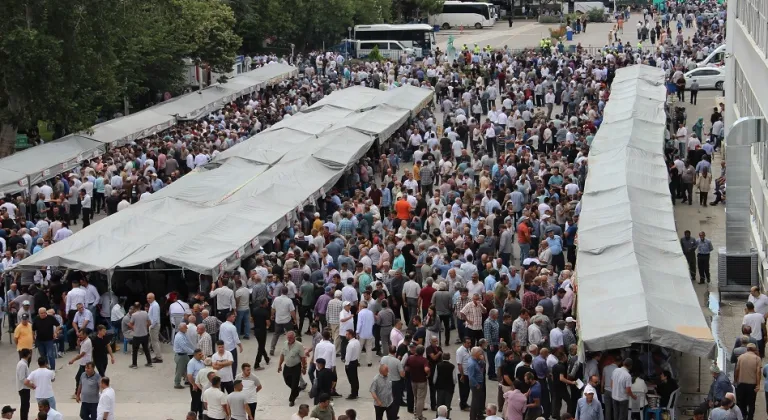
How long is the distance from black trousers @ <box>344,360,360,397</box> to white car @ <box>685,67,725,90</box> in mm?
33634

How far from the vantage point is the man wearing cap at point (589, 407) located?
16.8 metres

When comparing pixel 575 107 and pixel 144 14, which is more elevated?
pixel 144 14

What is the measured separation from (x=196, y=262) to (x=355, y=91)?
22.5 metres

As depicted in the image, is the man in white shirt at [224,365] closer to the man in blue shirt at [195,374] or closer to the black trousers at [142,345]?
the man in blue shirt at [195,374]

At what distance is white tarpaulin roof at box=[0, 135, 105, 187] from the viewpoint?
104 ft

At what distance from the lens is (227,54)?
2015 inches

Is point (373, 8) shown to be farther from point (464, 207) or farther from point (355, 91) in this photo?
point (464, 207)

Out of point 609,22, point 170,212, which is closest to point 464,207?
point 170,212

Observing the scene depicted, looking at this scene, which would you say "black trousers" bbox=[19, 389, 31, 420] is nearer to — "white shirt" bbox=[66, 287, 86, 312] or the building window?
"white shirt" bbox=[66, 287, 86, 312]

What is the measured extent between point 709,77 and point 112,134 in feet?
79.3

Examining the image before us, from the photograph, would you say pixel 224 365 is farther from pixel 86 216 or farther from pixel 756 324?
pixel 86 216

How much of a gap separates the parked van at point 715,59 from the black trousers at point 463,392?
118 feet

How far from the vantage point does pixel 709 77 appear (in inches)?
2003

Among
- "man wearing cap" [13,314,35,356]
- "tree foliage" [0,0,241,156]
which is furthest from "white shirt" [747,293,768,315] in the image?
"tree foliage" [0,0,241,156]
